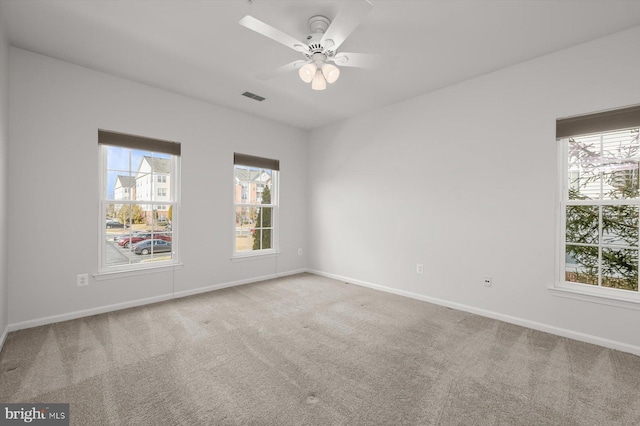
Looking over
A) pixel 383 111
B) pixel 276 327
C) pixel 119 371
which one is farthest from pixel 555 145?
pixel 119 371

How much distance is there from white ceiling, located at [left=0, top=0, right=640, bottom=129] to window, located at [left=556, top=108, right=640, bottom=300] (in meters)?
0.88

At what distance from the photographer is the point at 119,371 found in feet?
6.97

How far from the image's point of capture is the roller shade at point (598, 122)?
8.35ft

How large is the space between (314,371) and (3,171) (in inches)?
131

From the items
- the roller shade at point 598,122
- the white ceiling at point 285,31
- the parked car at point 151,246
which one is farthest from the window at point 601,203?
the parked car at point 151,246

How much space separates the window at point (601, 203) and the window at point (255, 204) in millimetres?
3997

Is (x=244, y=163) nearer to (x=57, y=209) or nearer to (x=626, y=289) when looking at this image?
(x=57, y=209)

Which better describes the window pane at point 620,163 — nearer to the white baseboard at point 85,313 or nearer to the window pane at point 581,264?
the window pane at point 581,264

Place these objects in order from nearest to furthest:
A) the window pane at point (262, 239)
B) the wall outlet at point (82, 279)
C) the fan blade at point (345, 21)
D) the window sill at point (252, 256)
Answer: the fan blade at point (345, 21), the wall outlet at point (82, 279), the window sill at point (252, 256), the window pane at point (262, 239)

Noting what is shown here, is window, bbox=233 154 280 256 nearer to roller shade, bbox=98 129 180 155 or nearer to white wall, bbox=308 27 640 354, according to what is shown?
roller shade, bbox=98 129 180 155

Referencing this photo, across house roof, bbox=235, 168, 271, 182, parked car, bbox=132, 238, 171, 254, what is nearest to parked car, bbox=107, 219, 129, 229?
parked car, bbox=132, 238, 171, 254

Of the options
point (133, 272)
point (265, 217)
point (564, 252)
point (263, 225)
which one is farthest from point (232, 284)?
point (564, 252)

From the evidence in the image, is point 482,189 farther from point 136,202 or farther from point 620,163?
point 136,202

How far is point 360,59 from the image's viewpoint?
234 centimetres
